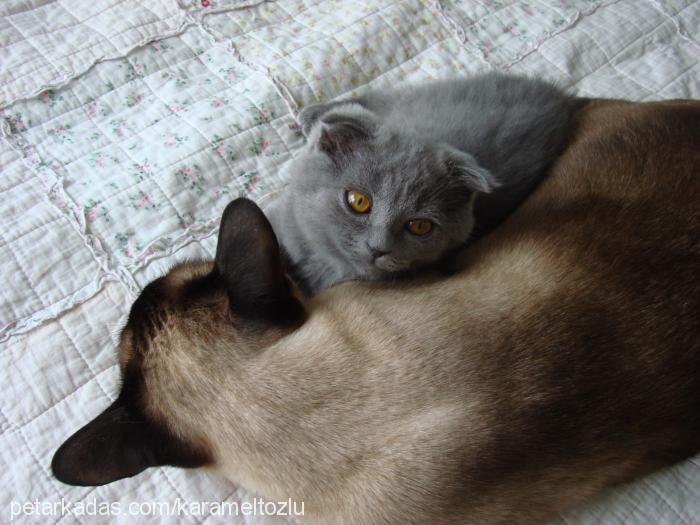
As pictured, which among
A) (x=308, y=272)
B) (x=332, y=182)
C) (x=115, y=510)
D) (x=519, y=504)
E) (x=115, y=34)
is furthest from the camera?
(x=115, y=34)

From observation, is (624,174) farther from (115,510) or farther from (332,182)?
(115,510)

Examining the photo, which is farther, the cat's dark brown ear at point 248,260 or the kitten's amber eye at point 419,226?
the kitten's amber eye at point 419,226

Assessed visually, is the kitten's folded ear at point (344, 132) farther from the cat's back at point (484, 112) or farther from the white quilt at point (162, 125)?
the white quilt at point (162, 125)

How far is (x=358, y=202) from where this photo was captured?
131cm

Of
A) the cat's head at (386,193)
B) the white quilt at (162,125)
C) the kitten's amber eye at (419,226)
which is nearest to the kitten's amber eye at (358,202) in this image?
the cat's head at (386,193)

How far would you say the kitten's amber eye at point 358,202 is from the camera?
1.30 m

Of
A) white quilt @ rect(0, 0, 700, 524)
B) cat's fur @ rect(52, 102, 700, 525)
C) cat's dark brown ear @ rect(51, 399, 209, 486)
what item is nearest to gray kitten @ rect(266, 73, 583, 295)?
cat's fur @ rect(52, 102, 700, 525)

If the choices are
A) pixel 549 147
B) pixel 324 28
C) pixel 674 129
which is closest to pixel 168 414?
pixel 549 147

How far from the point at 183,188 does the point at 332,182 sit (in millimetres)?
589

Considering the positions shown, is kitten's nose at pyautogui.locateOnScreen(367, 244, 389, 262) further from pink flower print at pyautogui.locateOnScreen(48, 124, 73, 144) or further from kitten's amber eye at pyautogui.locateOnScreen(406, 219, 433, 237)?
pink flower print at pyautogui.locateOnScreen(48, 124, 73, 144)

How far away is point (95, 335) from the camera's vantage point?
1.44 meters

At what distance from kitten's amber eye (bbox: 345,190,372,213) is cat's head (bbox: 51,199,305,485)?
0.26 m

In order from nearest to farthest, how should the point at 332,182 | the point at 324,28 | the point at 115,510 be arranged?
the point at 115,510 → the point at 332,182 → the point at 324,28

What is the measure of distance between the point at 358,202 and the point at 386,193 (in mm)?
74
